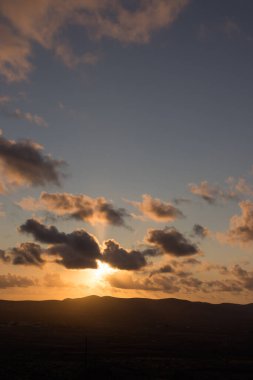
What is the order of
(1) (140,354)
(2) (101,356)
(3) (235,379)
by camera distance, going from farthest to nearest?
1. (1) (140,354)
2. (2) (101,356)
3. (3) (235,379)

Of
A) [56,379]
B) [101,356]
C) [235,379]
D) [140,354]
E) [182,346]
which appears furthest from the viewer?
[182,346]

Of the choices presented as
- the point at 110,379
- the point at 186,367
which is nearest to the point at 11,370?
the point at 110,379

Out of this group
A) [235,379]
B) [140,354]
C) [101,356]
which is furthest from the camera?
[140,354]

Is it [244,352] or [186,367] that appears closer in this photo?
[186,367]

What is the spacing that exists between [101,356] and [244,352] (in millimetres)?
37214

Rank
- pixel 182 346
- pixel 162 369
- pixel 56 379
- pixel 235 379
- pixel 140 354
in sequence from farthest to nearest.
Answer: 1. pixel 182 346
2. pixel 140 354
3. pixel 162 369
4. pixel 235 379
5. pixel 56 379

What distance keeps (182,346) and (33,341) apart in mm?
40707

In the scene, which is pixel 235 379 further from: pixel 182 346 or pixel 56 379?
pixel 182 346

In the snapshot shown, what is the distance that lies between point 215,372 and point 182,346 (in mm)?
41743

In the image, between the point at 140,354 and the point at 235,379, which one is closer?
the point at 235,379

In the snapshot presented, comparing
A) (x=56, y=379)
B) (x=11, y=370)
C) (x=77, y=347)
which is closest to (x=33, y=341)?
(x=77, y=347)

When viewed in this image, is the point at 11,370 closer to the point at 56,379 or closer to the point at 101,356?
the point at 56,379

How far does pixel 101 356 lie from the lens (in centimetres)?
8219

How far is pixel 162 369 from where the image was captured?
218ft
